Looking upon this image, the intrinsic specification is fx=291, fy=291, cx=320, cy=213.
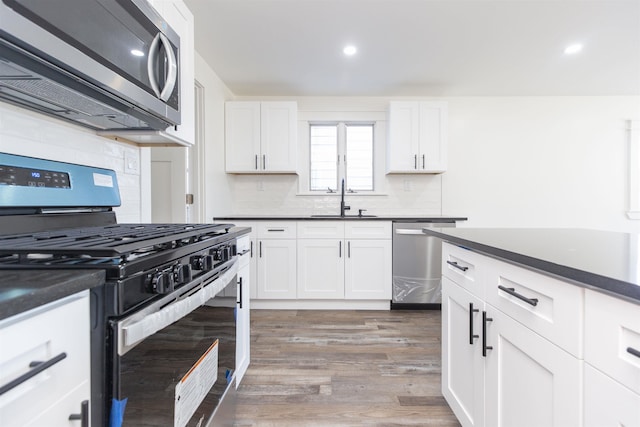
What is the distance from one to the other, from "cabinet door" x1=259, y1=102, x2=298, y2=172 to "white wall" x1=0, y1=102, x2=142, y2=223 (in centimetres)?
167

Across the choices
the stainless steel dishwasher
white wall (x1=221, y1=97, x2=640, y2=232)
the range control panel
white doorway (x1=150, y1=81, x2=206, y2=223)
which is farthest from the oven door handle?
white wall (x1=221, y1=97, x2=640, y2=232)

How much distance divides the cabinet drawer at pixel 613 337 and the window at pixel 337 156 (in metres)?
3.07

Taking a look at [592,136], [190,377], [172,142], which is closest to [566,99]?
[592,136]

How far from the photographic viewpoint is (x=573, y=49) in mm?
2490

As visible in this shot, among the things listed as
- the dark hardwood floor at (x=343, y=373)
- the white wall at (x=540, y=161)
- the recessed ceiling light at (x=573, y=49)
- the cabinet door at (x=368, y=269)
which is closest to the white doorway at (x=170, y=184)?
the dark hardwood floor at (x=343, y=373)

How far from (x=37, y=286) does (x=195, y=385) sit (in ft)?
2.12

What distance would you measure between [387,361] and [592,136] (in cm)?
383

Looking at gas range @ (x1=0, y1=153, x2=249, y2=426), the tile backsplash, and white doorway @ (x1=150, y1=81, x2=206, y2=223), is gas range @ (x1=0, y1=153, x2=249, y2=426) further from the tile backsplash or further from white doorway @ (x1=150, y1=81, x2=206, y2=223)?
the tile backsplash

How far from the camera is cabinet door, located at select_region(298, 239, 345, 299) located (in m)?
2.92

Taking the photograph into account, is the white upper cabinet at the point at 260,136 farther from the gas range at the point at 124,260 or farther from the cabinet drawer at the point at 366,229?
the gas range at the point at 124,260

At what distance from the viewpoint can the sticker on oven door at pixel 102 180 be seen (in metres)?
1.31

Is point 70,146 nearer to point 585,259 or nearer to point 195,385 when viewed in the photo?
point 195,385

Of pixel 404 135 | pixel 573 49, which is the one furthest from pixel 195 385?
pixel 573 49

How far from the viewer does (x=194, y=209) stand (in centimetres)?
269
